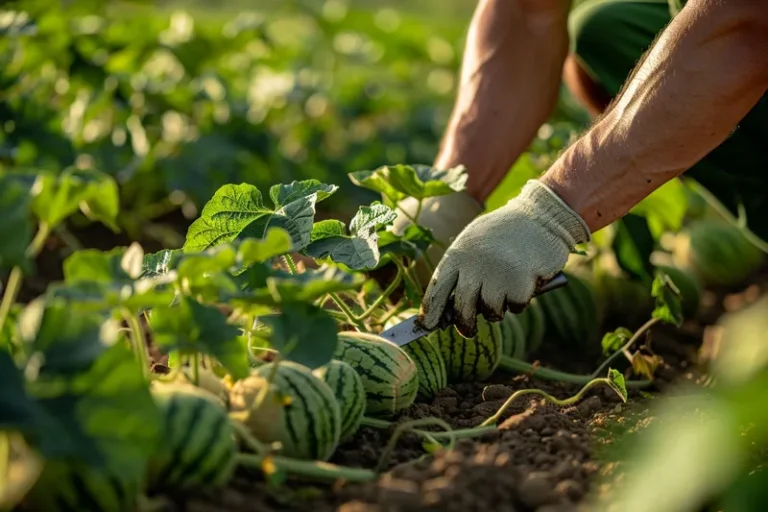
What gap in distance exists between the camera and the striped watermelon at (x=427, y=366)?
2369mm

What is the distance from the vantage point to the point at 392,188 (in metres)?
2.45

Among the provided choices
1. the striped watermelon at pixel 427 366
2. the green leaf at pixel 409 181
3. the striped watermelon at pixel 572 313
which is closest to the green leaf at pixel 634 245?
the striped watermelon at pixel 572 313

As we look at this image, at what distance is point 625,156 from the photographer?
7.39 feet

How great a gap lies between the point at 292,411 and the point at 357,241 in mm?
512

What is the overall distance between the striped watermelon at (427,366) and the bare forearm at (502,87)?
816 millimetres

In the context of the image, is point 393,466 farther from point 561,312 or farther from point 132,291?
point 561,312

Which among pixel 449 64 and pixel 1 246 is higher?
pixel 1 246

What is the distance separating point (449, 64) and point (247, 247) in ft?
14.8

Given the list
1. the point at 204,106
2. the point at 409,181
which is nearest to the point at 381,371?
the point at 409,181

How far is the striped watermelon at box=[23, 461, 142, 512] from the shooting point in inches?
58.4

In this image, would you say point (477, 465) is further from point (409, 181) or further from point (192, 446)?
point (409, 181)

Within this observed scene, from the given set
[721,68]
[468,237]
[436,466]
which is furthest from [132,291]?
[721,68]

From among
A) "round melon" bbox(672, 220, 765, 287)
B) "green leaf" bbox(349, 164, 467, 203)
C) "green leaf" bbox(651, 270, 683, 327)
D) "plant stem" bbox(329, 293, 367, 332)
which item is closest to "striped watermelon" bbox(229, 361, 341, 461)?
"plant stem" bbox(329, 293, 367, 332)

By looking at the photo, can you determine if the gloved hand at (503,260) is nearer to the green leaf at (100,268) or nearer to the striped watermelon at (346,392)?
the striped watermelon at (346,392)
